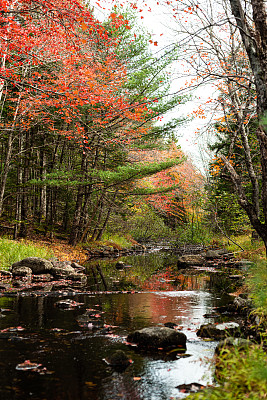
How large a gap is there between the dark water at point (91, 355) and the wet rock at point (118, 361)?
0.06 meters

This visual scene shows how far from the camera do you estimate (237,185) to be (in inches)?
213

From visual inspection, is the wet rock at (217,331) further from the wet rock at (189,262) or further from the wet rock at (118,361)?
the wet rock at (189,262)

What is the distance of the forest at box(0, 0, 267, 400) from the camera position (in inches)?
192

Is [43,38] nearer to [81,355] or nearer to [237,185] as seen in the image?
[237,185]

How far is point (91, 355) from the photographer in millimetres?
4047

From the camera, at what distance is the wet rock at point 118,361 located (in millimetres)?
3754

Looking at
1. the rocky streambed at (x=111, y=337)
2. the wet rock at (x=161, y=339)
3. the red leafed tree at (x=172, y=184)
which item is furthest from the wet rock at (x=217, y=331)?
the red leafed tree at (x=172, y=184)

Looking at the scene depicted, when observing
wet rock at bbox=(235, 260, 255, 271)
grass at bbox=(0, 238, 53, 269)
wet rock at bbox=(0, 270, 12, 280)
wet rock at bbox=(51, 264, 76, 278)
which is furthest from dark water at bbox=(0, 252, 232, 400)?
grass at bbox=(0, 238, 53, 269)

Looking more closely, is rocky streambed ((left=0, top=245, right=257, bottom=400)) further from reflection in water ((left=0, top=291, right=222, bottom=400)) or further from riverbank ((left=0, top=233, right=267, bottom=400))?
riverbank ((left=0, top=233, right=267, bottom=400))

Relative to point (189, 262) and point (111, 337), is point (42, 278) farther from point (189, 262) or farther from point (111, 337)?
point (189, 262)

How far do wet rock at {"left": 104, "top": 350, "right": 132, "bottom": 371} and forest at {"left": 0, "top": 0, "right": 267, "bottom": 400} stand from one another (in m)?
0.50

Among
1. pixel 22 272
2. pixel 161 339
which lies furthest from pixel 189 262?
pixel 161 339

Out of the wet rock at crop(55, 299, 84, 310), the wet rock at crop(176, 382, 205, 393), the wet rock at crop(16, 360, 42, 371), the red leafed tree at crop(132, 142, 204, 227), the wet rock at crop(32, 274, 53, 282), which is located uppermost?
the red leafed tree at crop(132, 142, 204, 227)

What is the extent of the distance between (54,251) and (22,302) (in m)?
8.12
